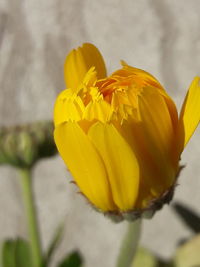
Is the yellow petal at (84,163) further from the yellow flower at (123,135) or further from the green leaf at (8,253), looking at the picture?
the green leaf at (8,253)

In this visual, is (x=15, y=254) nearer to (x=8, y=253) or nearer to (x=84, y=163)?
(x=8, y=253)

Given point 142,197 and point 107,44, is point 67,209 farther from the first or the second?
point 142,197

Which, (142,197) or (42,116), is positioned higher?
(142,197)

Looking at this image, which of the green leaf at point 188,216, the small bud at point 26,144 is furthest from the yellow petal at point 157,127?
the green leaf at point 188,216

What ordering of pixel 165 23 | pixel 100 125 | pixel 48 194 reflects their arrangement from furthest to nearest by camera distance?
1. pixel 48 194
2. pixel 165 23
3. pixel 100 125

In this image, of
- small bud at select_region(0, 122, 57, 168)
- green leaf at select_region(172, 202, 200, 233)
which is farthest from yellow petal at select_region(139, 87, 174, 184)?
green leaf at select_region(172, 202, 200, 233)

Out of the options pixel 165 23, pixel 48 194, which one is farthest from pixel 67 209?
pixel 165 23

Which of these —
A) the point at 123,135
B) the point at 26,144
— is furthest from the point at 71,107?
the point at 26,144
